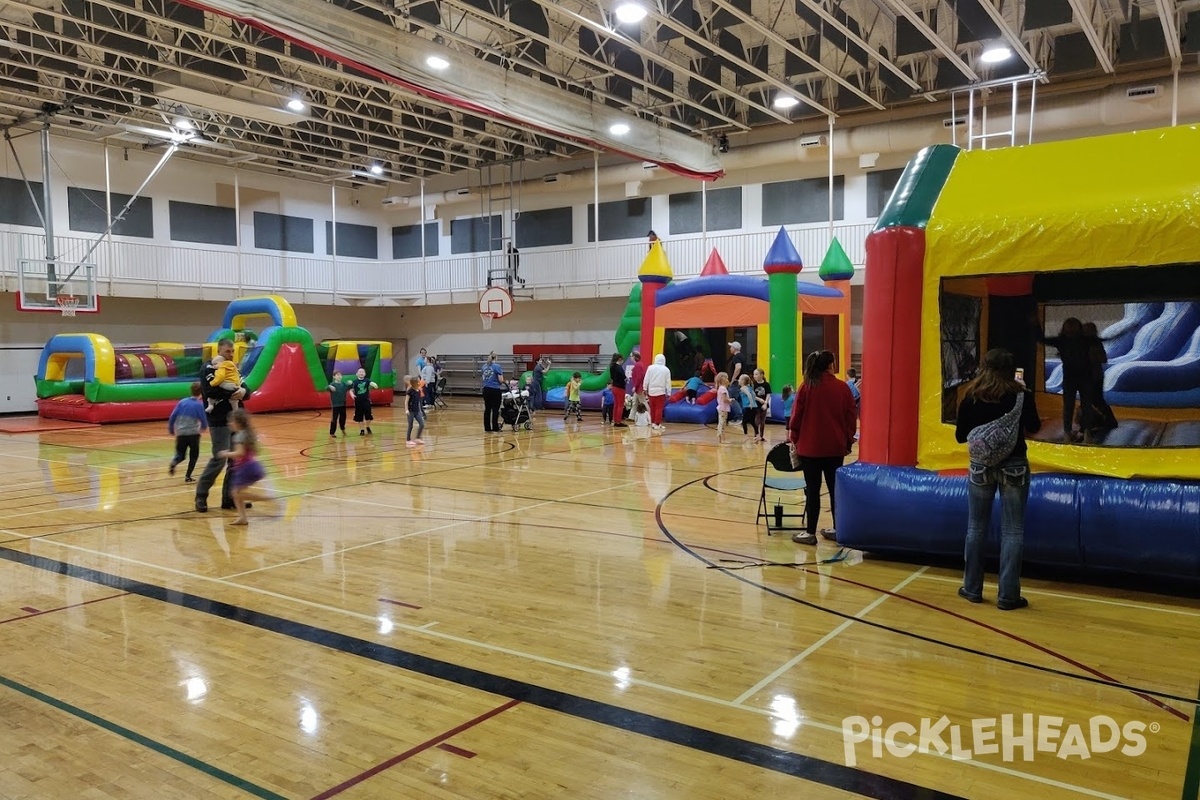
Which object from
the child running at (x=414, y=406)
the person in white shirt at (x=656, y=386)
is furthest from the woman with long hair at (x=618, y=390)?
the child running at (x=414, y=406)

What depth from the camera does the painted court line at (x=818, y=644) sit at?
3566 mm

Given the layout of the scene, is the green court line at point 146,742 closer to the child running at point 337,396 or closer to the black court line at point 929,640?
the black court line at point 929,640

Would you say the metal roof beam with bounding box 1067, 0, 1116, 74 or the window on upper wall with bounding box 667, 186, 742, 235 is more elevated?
the metal roof beam with bounding box 1067, 0, 1116, 74

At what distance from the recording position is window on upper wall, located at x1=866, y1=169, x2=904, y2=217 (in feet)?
59.2

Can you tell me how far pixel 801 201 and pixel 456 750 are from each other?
58.3ft

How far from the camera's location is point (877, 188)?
18.2 metres

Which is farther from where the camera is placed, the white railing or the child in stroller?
the white railing

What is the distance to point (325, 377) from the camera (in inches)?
765

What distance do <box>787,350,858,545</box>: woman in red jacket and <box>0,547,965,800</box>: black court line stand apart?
3042mm

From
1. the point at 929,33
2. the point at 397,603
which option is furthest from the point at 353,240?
the point at 397,603

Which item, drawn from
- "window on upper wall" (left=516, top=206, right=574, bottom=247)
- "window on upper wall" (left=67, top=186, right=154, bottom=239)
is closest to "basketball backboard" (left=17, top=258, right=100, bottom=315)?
"window on upper wall" (left=67, top=186, right=154, bottom=239)

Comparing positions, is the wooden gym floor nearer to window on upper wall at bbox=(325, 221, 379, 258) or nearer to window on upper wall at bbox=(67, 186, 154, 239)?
window on upper wall at bbox=(67, 186, 154, 239)

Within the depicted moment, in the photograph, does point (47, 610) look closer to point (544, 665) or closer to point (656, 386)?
point (544, 665)

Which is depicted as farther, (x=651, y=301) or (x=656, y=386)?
(x=651, y=301)
